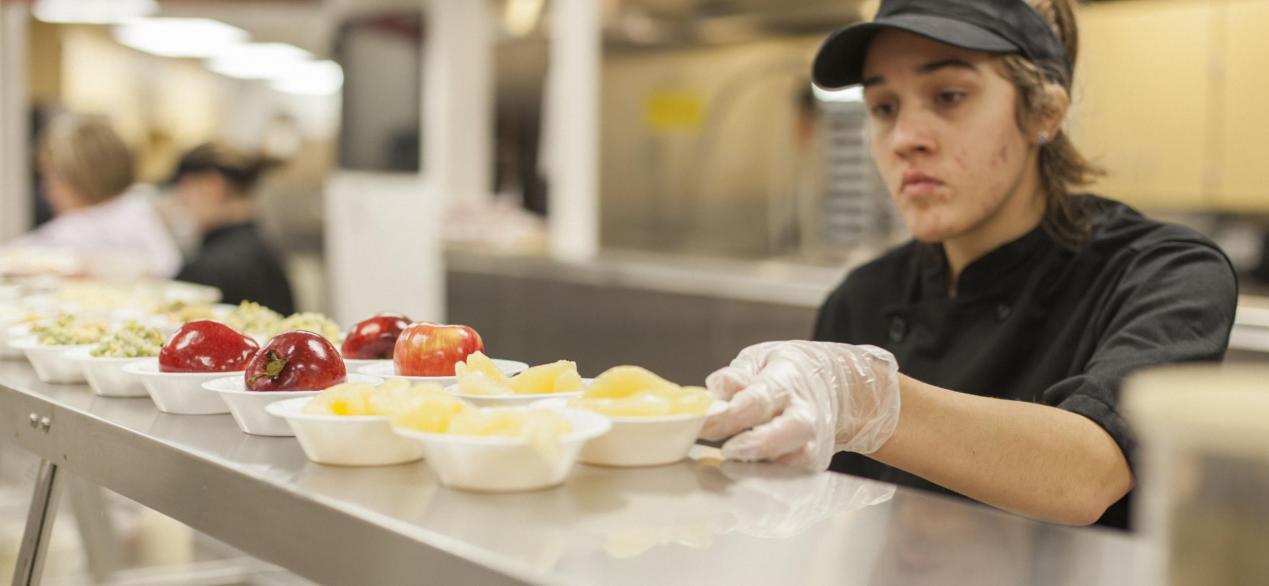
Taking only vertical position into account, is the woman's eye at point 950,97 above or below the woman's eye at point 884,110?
above

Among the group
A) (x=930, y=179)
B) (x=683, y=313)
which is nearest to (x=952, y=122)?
(x=930, y=179)

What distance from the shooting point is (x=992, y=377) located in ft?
5.82

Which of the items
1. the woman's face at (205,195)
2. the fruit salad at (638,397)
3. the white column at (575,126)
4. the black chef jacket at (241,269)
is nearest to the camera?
the fruit salad at (638,397)

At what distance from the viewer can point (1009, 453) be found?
→ 1305mm

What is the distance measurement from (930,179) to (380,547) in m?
1.18

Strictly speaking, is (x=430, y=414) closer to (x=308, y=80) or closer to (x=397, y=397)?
(x=397, y=397)

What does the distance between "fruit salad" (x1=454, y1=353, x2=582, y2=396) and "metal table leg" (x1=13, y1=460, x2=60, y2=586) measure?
73 centimetres

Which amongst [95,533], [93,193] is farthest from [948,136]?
[93,193]

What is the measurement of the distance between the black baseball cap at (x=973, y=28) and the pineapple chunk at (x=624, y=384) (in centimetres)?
84

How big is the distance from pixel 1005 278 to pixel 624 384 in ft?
3.20

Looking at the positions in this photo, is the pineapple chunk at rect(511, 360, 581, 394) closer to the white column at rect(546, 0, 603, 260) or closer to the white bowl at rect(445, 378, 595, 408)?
the white bowl at rect(445, 378, 595, 408)

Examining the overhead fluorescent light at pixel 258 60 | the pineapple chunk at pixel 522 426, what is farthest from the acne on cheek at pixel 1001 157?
the overhead fluorescent light at pixel 258 60

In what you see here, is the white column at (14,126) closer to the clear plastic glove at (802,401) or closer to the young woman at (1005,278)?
the young woman at (1005,278)

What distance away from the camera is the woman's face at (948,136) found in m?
1.74
